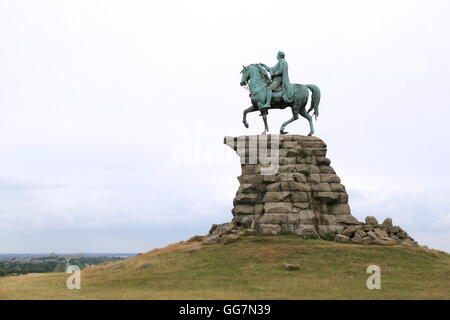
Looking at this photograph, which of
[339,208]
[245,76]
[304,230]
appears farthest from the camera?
[245,76]

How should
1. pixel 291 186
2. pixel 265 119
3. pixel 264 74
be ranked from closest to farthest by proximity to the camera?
pixel 291 186 → pixel 265 119 → pixel 264 74

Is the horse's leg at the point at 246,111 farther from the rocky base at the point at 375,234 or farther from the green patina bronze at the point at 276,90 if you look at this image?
the rocky base at the point at 375,234

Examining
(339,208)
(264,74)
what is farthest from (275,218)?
(264,74)

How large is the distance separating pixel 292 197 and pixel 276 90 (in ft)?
21.3

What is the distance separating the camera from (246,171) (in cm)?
3588

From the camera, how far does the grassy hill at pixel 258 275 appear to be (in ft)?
79.9

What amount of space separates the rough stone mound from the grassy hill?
1299 millimetres

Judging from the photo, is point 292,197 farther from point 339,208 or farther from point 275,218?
point 339,208

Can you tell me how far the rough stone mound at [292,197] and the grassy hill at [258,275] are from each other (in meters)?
1.30

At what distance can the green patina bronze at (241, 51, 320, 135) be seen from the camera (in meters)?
36.3

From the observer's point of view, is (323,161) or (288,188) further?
(323,161)

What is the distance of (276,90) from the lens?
1437 inches


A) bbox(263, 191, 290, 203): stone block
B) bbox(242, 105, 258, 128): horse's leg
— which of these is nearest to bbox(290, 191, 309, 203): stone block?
bbox(263, 191, 290, 203): stone block
